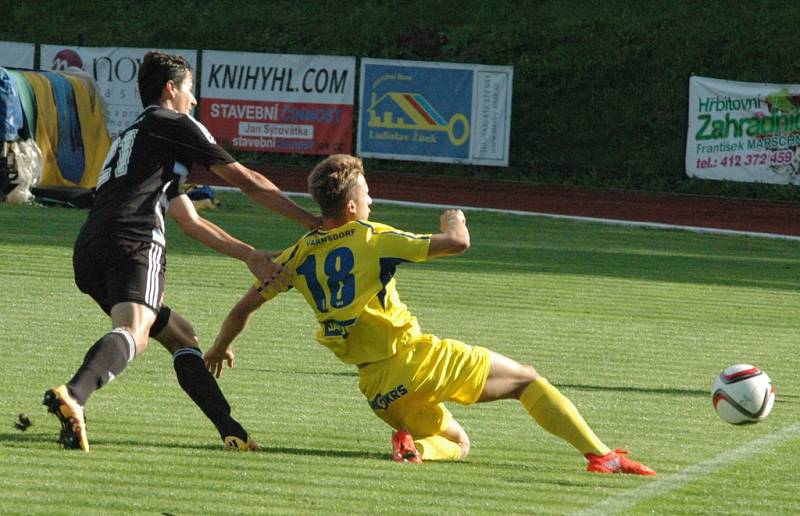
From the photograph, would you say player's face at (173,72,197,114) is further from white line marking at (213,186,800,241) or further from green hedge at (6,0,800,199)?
green hedge at (6,0,800,199)

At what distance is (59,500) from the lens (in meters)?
4.94

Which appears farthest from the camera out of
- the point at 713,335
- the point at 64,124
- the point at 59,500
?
the point at 64,124

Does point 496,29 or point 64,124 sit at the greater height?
point 496,29

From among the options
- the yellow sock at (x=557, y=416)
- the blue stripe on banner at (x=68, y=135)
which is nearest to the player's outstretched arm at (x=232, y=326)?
the yellow sock at (x=557, y=416)

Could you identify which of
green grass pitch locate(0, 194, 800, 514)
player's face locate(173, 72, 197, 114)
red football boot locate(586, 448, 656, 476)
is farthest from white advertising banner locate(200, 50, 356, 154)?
red football boot locate(586, 448, 656, 476)

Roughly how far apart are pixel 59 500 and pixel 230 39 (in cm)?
2971

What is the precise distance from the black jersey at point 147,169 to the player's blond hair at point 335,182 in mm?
521

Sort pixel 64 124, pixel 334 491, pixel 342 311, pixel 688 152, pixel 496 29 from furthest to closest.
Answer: pixel 496 29 < pixel 688 152 < pixel 64 124 < pixel 342 311 < pixel 334 491

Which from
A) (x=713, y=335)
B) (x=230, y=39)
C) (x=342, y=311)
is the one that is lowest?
(x=713, y=335)

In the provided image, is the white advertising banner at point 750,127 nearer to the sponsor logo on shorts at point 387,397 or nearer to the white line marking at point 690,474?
the white line marking at point 690,474

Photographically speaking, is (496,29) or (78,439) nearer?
(78,439)

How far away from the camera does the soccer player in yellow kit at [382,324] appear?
559 cm

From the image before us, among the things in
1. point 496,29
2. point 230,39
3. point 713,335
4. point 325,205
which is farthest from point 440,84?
point 325,205

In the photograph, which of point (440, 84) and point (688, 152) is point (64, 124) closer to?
point (440, 84)
